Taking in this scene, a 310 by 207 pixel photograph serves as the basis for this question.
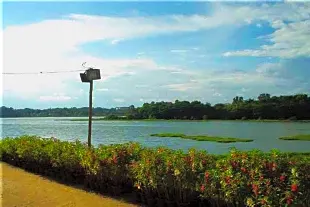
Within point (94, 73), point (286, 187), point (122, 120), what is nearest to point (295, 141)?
point (94, 73)

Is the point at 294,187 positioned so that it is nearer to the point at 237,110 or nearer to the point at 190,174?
the point at 190,174

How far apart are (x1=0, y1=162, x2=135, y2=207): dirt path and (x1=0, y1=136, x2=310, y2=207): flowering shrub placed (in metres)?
0.31

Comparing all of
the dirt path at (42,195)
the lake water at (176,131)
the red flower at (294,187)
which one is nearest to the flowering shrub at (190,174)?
the red flower at (294,187)

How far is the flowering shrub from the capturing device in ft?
13.6

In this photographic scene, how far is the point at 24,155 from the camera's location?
353 inches

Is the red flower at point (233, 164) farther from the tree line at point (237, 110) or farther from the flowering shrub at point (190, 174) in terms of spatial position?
the tree line at point (237, 110)

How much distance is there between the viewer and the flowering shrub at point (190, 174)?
4141 millimetres

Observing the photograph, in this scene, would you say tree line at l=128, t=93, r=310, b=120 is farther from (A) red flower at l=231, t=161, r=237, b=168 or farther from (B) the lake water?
(A) red flower at l=231, t=161, r=237, b=168

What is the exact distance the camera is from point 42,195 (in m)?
6.39

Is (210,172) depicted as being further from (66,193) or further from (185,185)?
(66,193)

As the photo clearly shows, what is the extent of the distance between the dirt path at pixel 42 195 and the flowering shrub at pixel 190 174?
0.31 m

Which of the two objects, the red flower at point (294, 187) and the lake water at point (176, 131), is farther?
the lake water at point (176, 131)

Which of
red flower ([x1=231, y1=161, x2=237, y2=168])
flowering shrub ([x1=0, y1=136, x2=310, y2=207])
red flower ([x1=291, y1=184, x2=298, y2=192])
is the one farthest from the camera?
red flower ([x1=231, y1=161, x2=237, y2=168])

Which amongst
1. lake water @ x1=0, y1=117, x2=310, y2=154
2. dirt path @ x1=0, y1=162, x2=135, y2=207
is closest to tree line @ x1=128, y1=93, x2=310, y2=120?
lake water @ x1=0, y1=117, x2=310, y2=154
